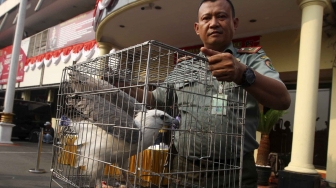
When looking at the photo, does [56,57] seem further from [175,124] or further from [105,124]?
[105,124]

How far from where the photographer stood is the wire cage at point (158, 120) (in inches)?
55.6

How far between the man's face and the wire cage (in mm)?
199

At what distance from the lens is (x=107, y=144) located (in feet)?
4.87

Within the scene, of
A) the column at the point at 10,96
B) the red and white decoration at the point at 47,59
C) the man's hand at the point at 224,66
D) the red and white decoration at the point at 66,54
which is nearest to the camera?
the man's hand at the point at 224,66

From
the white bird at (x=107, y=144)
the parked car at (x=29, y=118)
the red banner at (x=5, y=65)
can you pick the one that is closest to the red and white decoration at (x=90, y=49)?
the parked car at (x=29, y=118)

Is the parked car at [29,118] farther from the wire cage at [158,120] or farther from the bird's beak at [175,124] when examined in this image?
the bird's beak at [175,124]

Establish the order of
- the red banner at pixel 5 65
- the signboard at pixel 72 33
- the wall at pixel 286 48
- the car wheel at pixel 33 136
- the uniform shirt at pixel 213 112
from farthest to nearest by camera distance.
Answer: the red banner at pixel 5 65, the car wheel at pixel 33 136, the signboard at pixel 72 33, the wall at pixel 286 48, the uniform shirt at pixel 213 112

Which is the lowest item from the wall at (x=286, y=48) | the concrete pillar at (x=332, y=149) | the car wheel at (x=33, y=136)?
the car wheel at (x=33, y=136)

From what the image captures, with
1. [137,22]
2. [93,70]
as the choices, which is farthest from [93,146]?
[137,22]

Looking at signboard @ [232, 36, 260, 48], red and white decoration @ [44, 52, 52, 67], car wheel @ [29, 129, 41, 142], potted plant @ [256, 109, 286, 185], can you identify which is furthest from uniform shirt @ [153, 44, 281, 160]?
red and white decoration @ [44, 52, 52, 67]

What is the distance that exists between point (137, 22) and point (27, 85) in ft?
39.3

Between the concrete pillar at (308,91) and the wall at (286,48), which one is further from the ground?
the wall at (286,48)

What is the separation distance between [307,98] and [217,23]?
3.43 meters

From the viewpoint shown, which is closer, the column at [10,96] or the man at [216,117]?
the man at [216,117]
